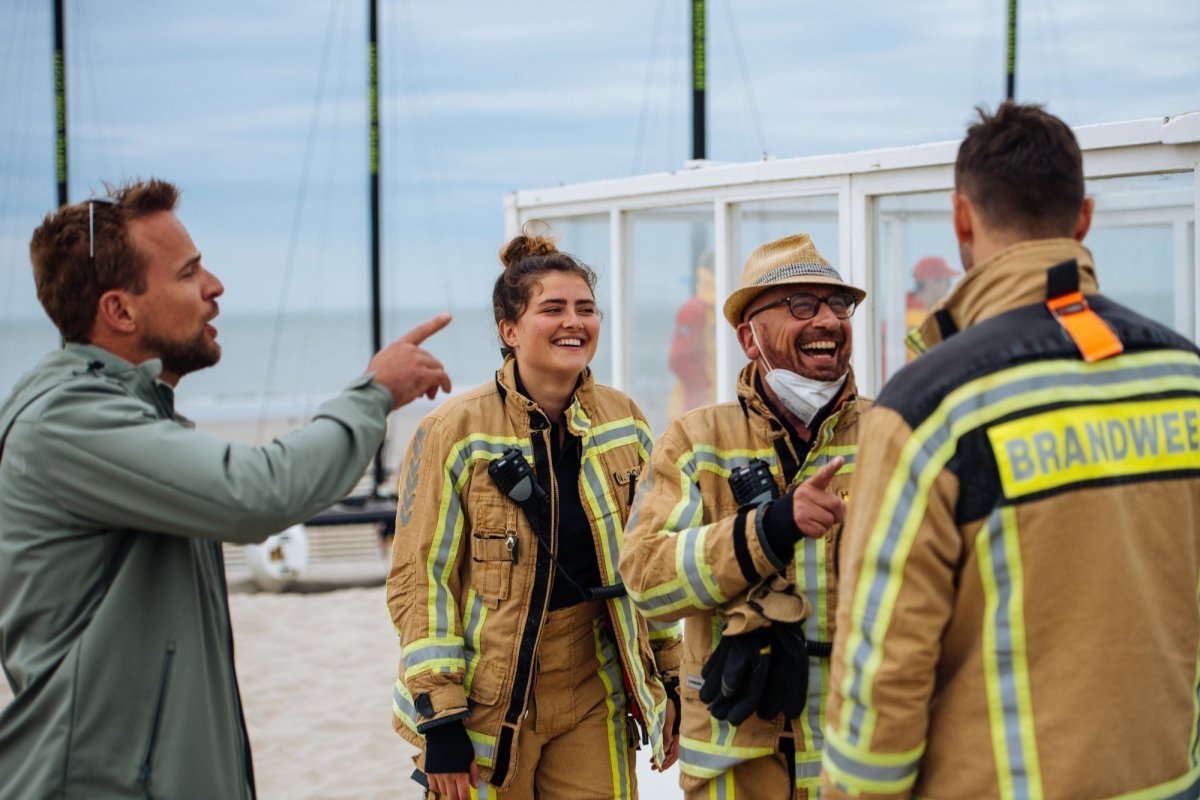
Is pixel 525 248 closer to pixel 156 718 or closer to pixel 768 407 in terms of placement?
pixel 768 407

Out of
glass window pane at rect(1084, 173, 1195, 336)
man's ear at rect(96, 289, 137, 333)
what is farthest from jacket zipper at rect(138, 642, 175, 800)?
glass window pane at rect(1084, 173, 1195, 336)

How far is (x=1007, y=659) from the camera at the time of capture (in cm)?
198

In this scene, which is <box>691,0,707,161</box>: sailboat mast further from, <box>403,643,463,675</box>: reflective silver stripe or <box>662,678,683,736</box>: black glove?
<box>403,643,463,675</box>: reflective silver stripe

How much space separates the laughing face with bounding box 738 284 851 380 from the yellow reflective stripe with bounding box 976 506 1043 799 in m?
1.07

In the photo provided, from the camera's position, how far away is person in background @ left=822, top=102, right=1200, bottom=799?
6.44 ft

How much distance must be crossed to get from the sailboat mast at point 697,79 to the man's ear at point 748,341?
680 cm

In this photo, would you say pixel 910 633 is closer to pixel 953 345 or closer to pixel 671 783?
pixel 953 345

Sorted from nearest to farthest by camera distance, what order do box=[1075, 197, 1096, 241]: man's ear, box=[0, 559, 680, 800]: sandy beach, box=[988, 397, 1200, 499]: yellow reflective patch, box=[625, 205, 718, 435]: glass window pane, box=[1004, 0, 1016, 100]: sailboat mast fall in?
1. box=[988, 397, 1200, 499]: yellow reflective patch
2. box=[1075, 197, 1096, 241]: man's ear
3. box=[0, 559, 680, 800]: sandy beach
4. box=[625, 205, 718, 435]: glass window pane
5. box=[1004, 0, 1016, 100]: sailboat mast

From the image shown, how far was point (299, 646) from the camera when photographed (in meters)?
8.95

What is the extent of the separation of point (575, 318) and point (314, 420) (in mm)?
1414

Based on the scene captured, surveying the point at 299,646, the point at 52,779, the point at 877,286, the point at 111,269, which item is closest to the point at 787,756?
the point at 52,779

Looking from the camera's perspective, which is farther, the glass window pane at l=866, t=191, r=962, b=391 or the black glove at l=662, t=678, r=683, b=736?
the glass window pane at l=866, t=191, r=962, b=391

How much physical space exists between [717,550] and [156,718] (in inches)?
46.6

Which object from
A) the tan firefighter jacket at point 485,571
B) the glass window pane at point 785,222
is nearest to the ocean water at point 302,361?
the glass window pane at point 785,222
